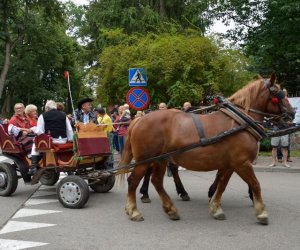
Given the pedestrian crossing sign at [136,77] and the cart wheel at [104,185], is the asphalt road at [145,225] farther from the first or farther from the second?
the pedestrian crossing sign at [136,77]

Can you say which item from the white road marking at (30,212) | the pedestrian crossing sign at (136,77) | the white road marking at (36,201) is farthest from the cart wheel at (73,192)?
the pedestrian crossing sign at (136,77)

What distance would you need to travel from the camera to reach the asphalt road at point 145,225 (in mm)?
5707

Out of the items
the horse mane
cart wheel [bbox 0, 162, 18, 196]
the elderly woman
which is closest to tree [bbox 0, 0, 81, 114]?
the elderly woman

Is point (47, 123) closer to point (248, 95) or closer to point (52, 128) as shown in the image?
point (52, 128)

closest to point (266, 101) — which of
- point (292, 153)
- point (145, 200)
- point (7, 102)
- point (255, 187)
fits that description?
point (255, 187)

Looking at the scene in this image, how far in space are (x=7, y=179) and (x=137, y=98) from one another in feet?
17.5

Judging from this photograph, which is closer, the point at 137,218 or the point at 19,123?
the point at 137,218

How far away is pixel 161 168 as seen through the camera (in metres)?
7.27

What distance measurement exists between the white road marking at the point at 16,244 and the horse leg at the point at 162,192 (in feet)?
6.63

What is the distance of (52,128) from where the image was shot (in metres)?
8.37

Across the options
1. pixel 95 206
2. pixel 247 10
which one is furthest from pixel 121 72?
pixel 95 206

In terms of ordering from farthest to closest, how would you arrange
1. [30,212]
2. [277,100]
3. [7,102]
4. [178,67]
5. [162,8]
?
[7,102]
[162,8]
[178,67]
[30,212]
[277,100]

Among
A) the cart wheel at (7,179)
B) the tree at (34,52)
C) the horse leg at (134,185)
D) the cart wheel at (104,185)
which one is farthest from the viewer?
the tree at (34,52)

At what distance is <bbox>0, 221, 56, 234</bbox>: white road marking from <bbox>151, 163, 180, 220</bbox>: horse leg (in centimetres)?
164
